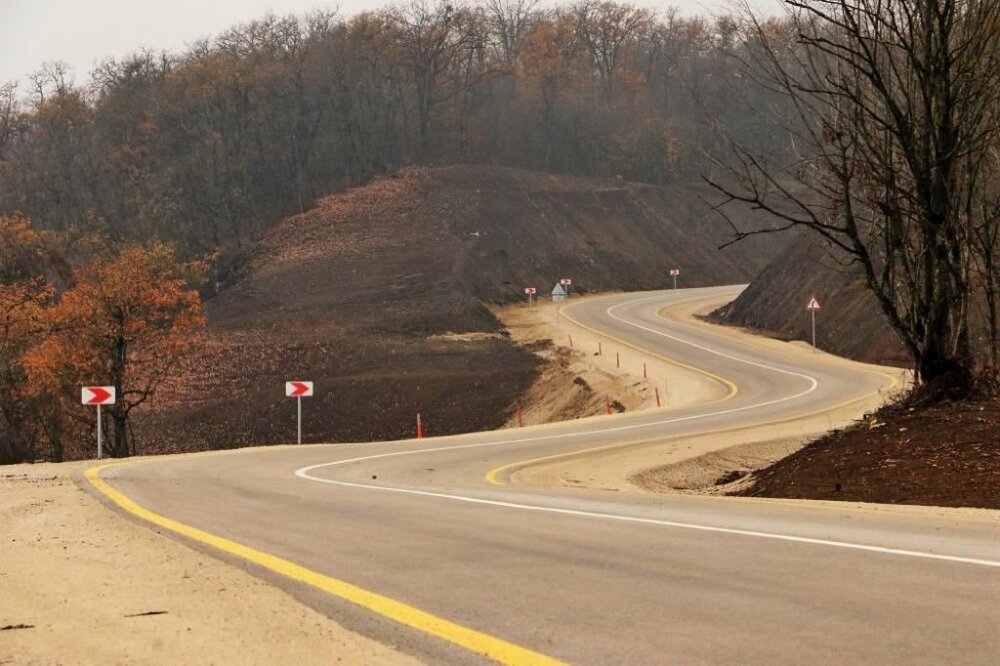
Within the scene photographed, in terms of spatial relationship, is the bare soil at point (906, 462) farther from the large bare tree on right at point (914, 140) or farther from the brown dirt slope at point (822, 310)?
the brown dirt slope at point (822, 310)

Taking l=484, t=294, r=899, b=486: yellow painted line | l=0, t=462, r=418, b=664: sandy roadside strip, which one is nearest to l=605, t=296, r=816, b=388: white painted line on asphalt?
l=484, t=294, r=899, b=486: yellow painted line

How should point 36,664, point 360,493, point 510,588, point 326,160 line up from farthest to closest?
1. point 326,160
2. point 360,493
3. point 510,588
4. point 36,664

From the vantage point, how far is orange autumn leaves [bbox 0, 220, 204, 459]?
148 ft

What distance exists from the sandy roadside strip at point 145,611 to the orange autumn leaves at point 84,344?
36.2 metres

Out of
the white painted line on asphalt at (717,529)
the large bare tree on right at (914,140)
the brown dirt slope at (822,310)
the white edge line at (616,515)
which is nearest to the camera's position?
the white painted line on asphalt at (717,529)

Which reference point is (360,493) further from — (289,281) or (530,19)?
(530,19)

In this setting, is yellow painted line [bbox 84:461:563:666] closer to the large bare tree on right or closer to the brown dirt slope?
the large bare tree on right

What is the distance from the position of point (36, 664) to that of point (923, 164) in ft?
48.7

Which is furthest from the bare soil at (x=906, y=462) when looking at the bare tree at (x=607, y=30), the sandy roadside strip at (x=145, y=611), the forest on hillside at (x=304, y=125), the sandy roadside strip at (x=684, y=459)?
the bare tree at (x=607, y=30)

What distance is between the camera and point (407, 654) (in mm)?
5566

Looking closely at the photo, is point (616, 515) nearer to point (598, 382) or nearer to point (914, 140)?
point (914, 140)

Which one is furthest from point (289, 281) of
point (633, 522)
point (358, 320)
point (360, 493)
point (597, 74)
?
point (633, 522)

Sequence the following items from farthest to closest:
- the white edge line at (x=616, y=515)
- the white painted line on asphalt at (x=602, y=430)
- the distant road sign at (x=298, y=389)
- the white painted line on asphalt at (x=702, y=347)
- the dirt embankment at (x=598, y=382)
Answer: the white painted line on asphalt at (x=702, y=347), the dirt embankment at (x=598, y=382), the distant road sign at (x=298, y=389), the white painted line on asphalt at (x=602, y=430), the white edge line at (x=616, y=515)

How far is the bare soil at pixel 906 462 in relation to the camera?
1382 cm
